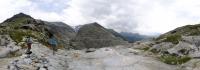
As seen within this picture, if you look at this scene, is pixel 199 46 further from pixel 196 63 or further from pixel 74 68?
pixel 74 68

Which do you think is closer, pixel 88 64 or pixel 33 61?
pixel 33 61

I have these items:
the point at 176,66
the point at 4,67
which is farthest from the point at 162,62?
the point at 4,67

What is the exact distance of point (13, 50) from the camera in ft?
254

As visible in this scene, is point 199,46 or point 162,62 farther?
point 199,46

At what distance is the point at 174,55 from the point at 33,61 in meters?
34.6

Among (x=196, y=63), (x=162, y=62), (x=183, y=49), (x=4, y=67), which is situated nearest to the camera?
(x=4, y=67)

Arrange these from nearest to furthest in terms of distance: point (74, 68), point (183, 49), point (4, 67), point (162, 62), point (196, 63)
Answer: point (4, 67)
point (74, 68)
point (196, 63)
point (162, 62)
point (183, 49)

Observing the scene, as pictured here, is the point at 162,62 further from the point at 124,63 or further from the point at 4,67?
the point at 4,67

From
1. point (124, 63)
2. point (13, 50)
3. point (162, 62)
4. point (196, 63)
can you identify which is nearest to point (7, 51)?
point (13, 50)

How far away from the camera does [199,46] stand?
83938mm

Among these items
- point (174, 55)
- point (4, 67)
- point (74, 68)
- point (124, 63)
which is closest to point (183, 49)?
point (174, 55)

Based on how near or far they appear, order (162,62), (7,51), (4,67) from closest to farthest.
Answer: (4,67), (162,62), (7,51)

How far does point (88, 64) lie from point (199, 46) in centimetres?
3328

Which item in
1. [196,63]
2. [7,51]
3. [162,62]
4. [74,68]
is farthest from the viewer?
[7,51]
